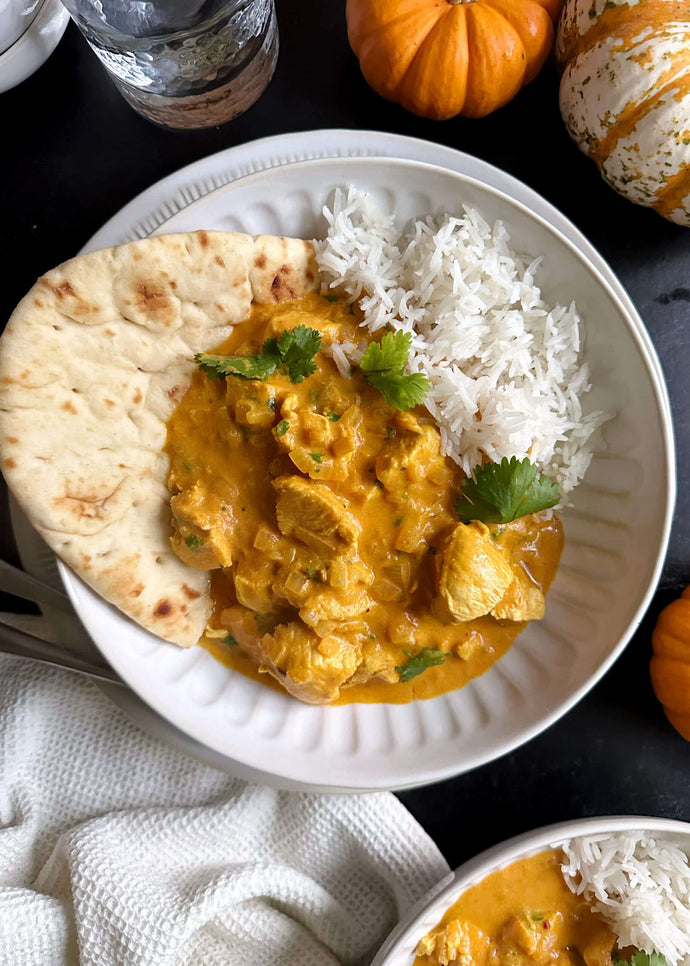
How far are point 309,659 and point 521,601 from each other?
2.21 ft

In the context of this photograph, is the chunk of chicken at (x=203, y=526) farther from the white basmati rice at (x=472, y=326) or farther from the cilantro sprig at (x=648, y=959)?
the cilantro sprig at (x=648, y=959)

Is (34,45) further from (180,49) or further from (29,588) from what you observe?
(29,588)

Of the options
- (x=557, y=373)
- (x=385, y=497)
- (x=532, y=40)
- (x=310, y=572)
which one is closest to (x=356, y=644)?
(x=310, y=572)

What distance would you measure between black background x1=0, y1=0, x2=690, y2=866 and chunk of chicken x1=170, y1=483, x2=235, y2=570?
103 centimetres

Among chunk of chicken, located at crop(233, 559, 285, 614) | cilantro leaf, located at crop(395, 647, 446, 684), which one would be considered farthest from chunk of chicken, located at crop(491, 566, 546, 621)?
chunk of chicken, located at crop(233, 559, 285, 614)

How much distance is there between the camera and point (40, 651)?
2637 mm

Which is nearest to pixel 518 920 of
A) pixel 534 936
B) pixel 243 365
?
pixel 534 936

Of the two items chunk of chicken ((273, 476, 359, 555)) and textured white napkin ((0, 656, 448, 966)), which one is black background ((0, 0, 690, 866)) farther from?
chunk of chicken ((273, 476, 359, 555))

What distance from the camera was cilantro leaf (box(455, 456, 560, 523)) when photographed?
2410 mm

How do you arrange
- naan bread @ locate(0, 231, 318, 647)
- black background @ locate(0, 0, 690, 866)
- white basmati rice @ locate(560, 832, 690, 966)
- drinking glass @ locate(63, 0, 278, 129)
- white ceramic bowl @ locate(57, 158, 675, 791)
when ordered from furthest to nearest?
black background @ locate(0, 0, 690, 866) < white basmati rice @ locate(560, 832, 690, 966) < drinking glass @ locate(63, 0, 278, 129) < white ceramic bowl @ locate(57, 158, 675, 791) < naan bread @ locate(0, 231, 318, 647)

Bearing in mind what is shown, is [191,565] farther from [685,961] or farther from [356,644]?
[685,961]

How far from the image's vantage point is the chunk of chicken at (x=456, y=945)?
2.69 m

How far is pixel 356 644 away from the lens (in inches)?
100.0

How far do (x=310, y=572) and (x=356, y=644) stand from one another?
279 mm
